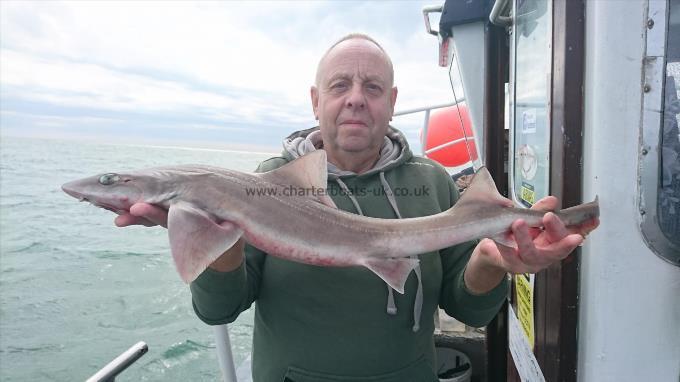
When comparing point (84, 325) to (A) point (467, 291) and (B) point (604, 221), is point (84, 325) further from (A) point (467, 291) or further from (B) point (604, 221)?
(B) point (604, 221)

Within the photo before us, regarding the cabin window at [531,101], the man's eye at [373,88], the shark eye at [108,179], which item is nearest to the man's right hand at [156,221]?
the shark eye at [108,179]

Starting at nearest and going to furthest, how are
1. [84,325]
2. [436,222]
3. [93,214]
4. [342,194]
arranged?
[436,222] < [342,194] < [84,325] < [93,214]

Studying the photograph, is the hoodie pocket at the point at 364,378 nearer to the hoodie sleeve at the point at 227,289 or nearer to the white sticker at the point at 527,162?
the hoodie sleeve at the point at 227,289

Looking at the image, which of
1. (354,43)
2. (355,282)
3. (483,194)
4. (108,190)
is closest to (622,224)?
(483,194)

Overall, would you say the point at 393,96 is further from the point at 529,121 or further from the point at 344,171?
the point at 529,121

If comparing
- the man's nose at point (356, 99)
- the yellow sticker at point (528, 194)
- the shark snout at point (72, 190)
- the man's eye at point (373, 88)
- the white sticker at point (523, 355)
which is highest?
the man's eye at point (373, 88)

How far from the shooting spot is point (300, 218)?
1.78m

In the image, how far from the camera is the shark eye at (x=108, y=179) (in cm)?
177

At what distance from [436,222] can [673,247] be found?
82 cm

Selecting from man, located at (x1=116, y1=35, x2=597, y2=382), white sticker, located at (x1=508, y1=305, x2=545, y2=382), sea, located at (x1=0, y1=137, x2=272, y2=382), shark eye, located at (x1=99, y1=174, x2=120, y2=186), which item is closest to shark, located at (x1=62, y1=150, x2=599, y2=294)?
shark eye, located at (x1=99, y1=174, x2=120, y2=186)

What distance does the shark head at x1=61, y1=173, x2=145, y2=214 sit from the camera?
1.74 meters

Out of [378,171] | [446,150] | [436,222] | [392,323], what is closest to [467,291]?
[392,323]

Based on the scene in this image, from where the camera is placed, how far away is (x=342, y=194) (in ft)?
7.17

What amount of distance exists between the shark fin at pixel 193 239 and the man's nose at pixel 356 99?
92 centimetres
